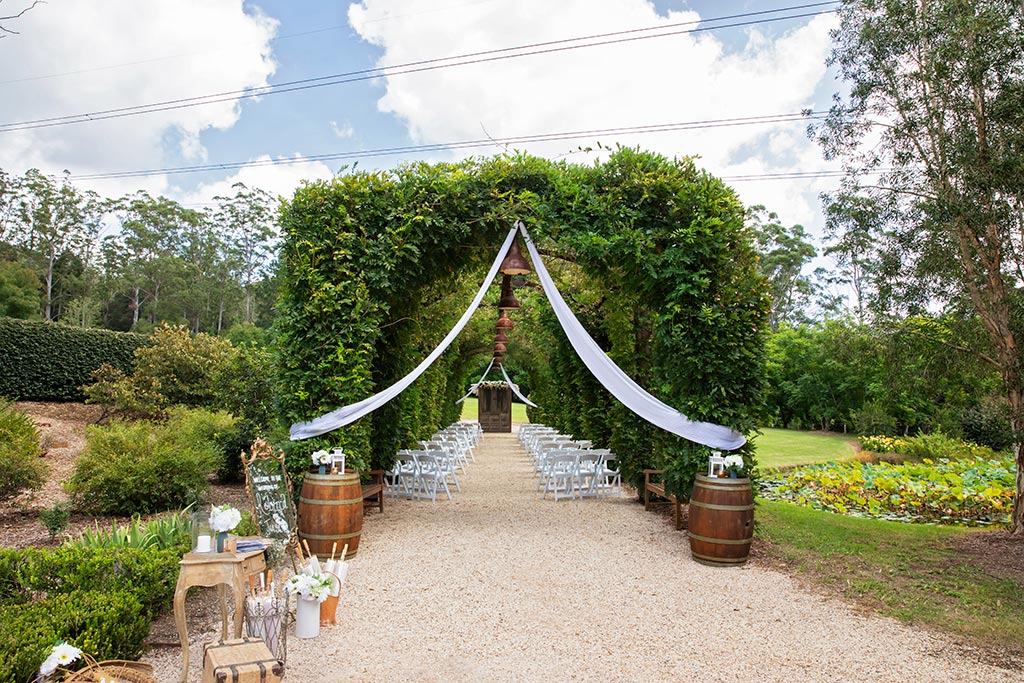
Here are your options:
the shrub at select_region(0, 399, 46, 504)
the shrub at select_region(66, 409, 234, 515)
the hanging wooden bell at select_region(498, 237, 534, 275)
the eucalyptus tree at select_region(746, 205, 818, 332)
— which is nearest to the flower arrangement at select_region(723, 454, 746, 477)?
the hanging wooden bell at select_region(498, 237, 534, 275)

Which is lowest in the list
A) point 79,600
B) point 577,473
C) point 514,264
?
point 577,473

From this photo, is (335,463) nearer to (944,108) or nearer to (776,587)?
(776,587)

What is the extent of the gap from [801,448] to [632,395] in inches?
572

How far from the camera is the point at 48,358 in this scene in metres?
17.5

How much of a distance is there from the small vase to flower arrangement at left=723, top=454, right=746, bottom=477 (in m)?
3.83

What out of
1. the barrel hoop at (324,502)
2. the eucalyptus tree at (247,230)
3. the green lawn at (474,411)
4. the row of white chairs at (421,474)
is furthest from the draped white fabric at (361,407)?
the eucalyptus tree at (247,230)

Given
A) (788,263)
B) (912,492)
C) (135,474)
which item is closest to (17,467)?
(135,474)

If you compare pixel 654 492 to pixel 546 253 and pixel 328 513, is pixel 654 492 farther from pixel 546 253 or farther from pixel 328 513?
pixel 328 513

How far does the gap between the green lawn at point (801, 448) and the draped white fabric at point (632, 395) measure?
7.28 metres

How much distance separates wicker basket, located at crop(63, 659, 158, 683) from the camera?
258cm

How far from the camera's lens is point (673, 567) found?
6.08m

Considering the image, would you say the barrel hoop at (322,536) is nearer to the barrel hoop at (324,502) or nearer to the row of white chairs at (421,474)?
the barrel hoop at (324,502)

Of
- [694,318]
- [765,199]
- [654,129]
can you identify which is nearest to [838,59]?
[694,318]

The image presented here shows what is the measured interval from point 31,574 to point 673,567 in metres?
4.93
